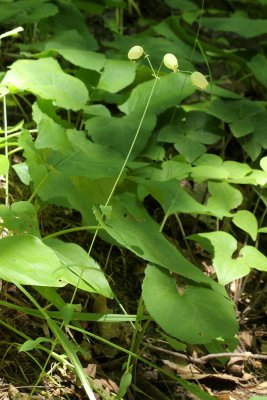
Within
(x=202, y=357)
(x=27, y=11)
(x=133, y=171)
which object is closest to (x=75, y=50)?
(x=27, y=11)

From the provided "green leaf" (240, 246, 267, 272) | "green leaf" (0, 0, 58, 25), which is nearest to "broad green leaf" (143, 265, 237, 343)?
"green leaf" (240, 246, 267, 272)

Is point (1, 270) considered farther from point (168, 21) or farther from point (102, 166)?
point (168, 21)

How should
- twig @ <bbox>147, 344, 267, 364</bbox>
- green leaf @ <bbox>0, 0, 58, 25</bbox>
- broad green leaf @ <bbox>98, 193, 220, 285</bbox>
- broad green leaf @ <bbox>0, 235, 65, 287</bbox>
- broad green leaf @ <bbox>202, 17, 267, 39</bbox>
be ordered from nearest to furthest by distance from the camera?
broad green leaf @ <bbox>0, 235, 65, 287</bbox> → broad green leaf @ <bbox>98, 193, 220, 285</bbox> → twig @ <bbox>147, 344, 267, 364</bbox> → green leaf @ <bbox>0, 0, 58, 25</bbox> → broad green leaf @ <bbox>202, 17, 267, 39</bbox>

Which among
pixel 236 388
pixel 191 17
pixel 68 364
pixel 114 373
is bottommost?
pixel 236 388

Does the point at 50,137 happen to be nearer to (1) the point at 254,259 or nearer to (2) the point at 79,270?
(2) the point at 79,270

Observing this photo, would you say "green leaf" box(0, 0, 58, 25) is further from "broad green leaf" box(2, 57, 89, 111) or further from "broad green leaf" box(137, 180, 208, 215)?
"broad green leaf" box(137, 180, 208, 215)

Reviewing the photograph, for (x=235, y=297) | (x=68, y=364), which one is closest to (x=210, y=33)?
(x=235, y=297)
